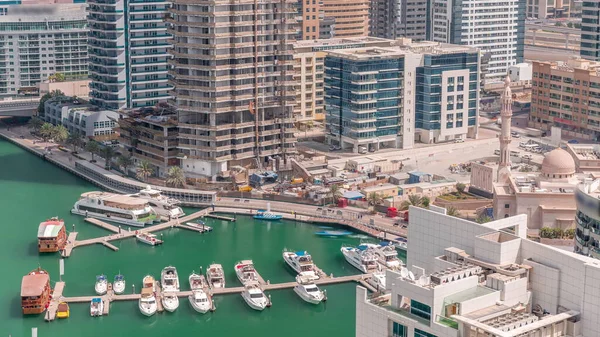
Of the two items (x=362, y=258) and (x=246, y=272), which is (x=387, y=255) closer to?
(x=362, y=258)

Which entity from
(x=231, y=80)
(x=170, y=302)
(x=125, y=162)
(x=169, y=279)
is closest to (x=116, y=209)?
(x=125, y=162)

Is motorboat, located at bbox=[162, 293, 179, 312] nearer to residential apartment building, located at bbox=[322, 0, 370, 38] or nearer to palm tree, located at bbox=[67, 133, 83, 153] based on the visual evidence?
palm tree, located at bbox=[67, 133, 83, 153]

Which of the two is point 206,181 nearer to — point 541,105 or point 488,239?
point 541,105

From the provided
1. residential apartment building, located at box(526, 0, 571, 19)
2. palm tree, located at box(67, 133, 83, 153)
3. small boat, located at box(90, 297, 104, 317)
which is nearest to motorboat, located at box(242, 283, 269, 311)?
small boat, located at box(90, 297, 104, 317)

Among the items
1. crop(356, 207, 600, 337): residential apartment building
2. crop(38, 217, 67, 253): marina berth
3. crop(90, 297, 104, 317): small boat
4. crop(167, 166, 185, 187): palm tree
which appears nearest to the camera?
crop(356, 207, 600, 337): residential apartment building

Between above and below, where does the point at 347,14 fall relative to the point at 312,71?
above

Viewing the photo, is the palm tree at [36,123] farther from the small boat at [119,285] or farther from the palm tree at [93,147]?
the small boat at [119,285]

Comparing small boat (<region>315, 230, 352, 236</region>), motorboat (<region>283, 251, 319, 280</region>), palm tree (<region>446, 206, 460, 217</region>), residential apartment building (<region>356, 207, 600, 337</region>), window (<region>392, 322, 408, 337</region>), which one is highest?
residential apartment building (<region>356, 207, 600, 337</region>)
